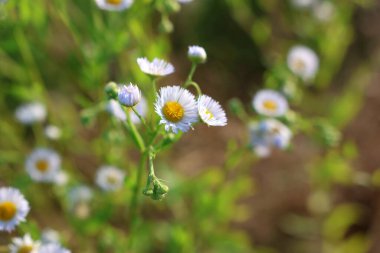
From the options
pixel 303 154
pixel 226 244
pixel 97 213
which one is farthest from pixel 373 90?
pixel 97 213

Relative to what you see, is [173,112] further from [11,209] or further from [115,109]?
[11,209]

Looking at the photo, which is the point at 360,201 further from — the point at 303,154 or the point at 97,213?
the point at 97,213

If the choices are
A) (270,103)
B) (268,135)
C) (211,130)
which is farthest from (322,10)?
(268,135)

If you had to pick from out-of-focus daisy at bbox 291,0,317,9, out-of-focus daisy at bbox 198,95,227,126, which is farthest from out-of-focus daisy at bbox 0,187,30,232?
out-of-focus daisy at bbox 291,0,317,9

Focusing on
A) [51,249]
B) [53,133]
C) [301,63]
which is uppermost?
[301,63]

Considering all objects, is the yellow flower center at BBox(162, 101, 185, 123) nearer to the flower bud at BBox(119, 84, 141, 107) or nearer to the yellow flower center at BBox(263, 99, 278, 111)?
the flower bud at BBox(119, 84, 141, 107)
